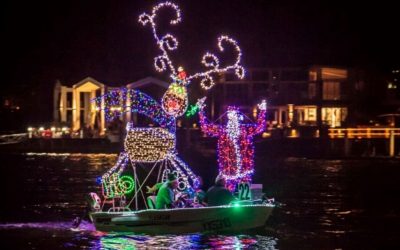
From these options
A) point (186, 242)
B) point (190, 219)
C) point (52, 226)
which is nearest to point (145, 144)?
point (190, 219)

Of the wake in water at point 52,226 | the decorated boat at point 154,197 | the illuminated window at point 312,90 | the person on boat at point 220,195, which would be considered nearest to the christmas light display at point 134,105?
the decorated boat at point 154,197

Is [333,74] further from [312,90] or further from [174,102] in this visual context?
[174,102]

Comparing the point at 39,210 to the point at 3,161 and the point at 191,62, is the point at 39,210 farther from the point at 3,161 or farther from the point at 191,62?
the point at 191,62

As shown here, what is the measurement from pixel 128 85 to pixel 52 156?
13330 mm

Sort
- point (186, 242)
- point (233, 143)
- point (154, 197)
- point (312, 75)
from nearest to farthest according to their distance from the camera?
point (186, 242) < point (154, 197) < point (233, 143) < point (312, 75)

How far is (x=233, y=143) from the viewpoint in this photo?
875 inches

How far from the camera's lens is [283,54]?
72.8 m

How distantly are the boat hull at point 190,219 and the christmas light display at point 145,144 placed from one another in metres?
1.37

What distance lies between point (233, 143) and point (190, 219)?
2.95 meters

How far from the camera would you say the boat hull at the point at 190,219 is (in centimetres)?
2006

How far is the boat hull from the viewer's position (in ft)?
65.8

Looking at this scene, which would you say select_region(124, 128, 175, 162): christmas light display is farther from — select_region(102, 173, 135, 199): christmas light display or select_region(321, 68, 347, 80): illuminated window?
select_region(321, 68, 347, 80): illuminated window

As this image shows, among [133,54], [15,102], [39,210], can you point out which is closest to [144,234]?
[39,210]

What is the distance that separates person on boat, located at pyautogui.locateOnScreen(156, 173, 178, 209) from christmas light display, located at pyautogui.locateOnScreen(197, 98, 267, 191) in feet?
7.28
